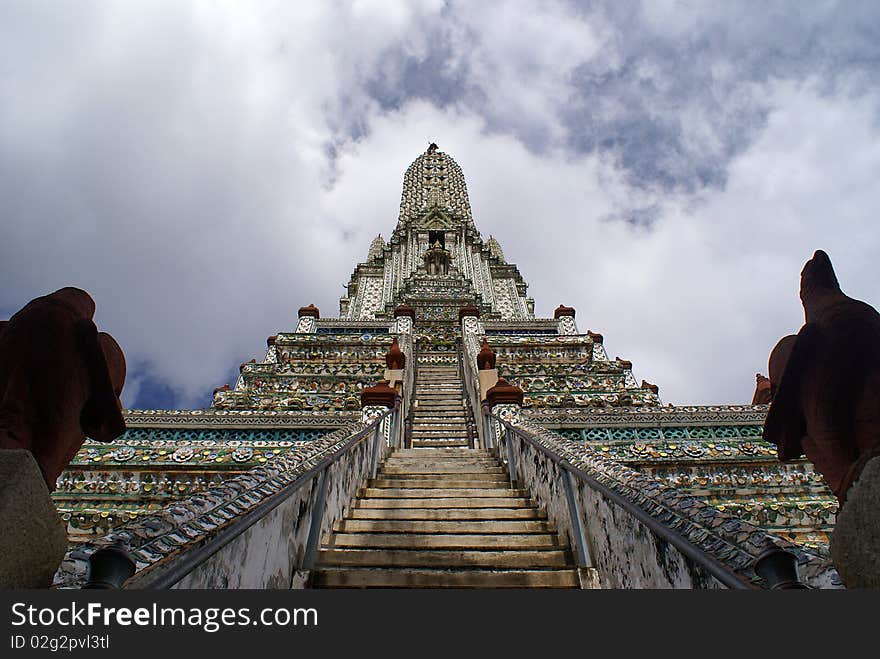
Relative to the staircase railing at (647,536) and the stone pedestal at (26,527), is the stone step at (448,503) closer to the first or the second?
the staircase railing at (647,536)

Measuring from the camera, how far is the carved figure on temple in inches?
64.9

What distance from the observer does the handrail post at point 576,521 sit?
340 cm

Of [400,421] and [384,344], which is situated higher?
[384,344]

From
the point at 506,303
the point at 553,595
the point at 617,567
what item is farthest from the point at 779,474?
the point at 506,303

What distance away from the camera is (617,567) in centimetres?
292

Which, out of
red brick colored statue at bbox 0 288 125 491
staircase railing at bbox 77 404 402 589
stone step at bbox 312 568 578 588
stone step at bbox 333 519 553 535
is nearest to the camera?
staircase railing at bbox 77 404 402 589

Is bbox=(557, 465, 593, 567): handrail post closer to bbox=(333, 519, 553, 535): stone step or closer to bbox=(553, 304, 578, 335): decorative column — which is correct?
bbox=(333, 519, 553, 535): stone step

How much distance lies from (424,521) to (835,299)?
131 inches

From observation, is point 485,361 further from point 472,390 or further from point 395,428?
point 395,428

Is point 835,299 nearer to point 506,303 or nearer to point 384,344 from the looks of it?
point 384,344

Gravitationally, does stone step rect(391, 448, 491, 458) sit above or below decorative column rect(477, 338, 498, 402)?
below

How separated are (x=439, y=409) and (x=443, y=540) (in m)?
5.88

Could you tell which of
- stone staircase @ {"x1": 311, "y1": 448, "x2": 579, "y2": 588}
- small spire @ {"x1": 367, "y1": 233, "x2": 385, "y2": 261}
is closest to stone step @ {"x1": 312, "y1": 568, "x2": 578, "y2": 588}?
stone staircase @ {"x1": 311, "y1": 448, "x2": 579, "y2": 588}

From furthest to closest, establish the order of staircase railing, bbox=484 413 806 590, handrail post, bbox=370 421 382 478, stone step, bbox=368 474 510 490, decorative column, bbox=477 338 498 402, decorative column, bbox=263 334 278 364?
decorative column, bbox=263 334 278 364, decorative column, bbox=477 338 498 402, handrail post, bbox=370 421 382 478, stone step, bbox=368 474 510 490, staircase railing, bbox=484 413 806 590
